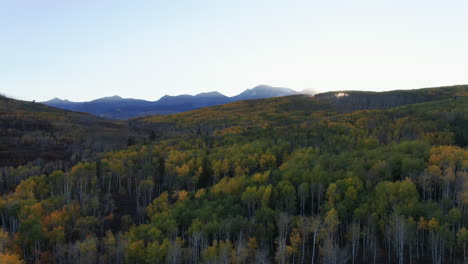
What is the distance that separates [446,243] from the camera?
70000 millimetres

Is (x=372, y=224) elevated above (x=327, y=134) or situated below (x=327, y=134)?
below

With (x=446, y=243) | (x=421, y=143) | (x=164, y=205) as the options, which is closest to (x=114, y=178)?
(x=164, y=205)

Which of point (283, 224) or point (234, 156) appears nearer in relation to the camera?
point (283, 224)

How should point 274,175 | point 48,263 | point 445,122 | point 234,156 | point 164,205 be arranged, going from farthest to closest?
point 445,122, point 234,156, point 274,175, point 164,205, point 48,263

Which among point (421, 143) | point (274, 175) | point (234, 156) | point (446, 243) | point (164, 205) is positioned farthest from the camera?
point (234, 156)

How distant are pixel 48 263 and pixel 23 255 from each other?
7518mm

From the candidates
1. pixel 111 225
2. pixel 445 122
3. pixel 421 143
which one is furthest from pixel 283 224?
pixel 445 122

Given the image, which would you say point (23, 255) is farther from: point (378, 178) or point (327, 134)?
point (327, 134)

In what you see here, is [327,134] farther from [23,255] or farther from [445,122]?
[23,255]

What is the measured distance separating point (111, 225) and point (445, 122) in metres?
181

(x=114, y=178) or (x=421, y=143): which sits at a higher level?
(x=421, y=143)

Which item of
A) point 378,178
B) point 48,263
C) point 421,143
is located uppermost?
point 421,143

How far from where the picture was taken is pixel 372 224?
256ft

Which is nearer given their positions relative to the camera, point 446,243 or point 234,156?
point 446,243
